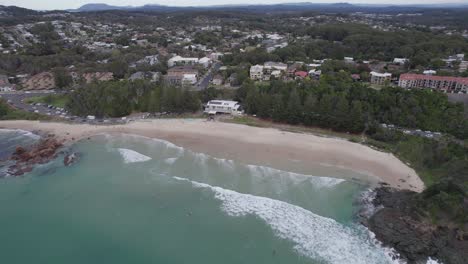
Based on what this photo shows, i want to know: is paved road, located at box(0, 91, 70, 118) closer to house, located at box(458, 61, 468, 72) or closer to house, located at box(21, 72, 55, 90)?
house, located at box(21, 72, 55, 90)

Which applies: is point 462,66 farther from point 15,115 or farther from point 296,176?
point 15,115

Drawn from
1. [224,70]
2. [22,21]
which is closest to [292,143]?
[224,70]

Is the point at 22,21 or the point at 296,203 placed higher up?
the point at 22,21

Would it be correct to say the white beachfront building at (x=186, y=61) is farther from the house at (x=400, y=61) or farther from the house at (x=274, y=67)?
the house at (x=400, y=61)

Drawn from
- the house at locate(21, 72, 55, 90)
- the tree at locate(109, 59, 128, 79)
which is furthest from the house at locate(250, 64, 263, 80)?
the house at locate(21, 72, 55, 90)

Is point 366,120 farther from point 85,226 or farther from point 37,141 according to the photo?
point 37,141

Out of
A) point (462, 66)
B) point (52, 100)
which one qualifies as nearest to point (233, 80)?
point (52, 100)

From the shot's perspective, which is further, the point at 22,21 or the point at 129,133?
the point at 22,21

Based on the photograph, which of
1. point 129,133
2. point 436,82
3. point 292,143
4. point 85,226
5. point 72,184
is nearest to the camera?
point 85,226
